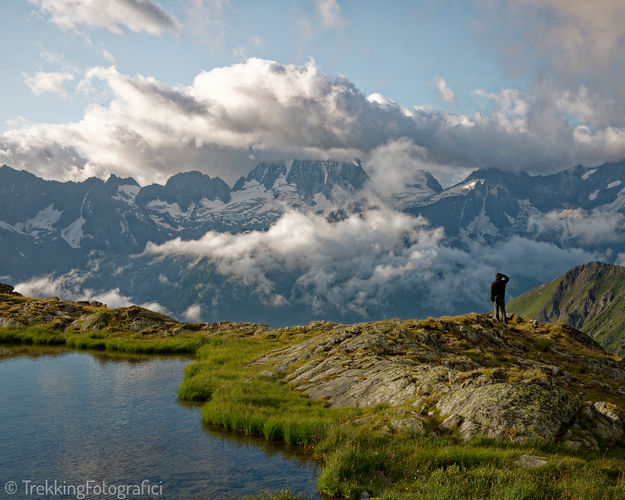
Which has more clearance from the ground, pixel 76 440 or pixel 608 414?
pixel 608 414

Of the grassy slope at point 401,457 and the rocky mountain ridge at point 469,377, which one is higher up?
the rocky mountain ridge at point 469,377

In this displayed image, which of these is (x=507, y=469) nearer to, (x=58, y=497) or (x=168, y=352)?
(x=58, y=497)

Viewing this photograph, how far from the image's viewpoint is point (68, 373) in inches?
1674

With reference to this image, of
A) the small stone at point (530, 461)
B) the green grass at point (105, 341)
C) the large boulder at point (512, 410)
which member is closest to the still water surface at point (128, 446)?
the large boulder at point (512, 410)

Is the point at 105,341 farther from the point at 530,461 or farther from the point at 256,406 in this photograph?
the point at 530,461

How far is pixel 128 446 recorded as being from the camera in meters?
23.6

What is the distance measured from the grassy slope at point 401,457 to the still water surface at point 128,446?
47.8 inches

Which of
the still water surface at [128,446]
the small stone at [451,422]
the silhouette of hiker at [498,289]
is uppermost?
the silhouette of hiker at [498,289]

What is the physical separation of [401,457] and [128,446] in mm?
14422

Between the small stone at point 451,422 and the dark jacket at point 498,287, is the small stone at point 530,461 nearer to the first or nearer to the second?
the small stone at point 451,422

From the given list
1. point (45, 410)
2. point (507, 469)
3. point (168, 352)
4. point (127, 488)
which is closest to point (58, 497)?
point (127, 488)

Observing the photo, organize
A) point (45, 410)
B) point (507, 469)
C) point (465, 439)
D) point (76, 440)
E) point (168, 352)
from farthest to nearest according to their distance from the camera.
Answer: point (168, 352), point (45, 410), point (76, 440), point (465, 439), point (507, 469)

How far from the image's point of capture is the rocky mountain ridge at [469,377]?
2120 centimetres

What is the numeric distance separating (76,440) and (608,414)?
2842 cm
